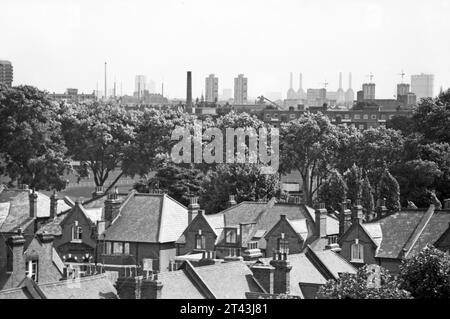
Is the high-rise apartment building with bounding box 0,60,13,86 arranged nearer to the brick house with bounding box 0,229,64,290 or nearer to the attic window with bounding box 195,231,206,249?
the attic window with bounding box 195,231,206,249

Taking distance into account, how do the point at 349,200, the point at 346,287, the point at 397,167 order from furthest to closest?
the point at 397,167
the point at 349,200
the point at 346,287

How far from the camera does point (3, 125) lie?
116m

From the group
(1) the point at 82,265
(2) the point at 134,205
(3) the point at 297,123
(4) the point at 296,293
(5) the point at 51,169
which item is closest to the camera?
(4) the point at 296,293

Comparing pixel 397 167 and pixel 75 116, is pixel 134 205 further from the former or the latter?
pixel 75 116

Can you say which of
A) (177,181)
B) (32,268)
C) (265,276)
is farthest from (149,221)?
(265,276)

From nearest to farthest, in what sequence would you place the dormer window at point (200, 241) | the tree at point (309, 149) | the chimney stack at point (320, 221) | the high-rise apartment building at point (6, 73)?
the chimney stack at point (320, 221) → the dormer window at point (200, 241) → the tree at point (309, 149) → the high-rise apartment building at point (6, 73)

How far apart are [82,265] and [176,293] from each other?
17.7 m

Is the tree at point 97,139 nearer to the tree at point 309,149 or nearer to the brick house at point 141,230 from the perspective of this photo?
the tree at point 309,149

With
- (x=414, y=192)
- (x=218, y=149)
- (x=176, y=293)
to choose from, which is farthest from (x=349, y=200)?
(x=176, y=293)

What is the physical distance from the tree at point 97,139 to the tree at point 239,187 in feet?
91.9

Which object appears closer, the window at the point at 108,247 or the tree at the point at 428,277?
the tree at the point at 428,277

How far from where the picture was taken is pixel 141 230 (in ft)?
259

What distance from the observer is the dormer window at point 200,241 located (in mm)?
76062

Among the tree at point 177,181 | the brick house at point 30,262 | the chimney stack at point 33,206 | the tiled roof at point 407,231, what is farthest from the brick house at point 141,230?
the tree at point 177,181
